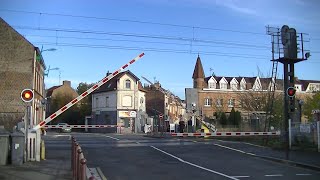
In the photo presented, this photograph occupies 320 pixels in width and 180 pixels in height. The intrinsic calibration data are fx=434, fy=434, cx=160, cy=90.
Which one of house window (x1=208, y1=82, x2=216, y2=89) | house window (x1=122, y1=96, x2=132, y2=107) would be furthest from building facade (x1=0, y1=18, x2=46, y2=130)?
house window (x1=208, y1=82, x2=216, y2=89)

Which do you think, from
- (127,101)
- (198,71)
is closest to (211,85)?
(198,71)

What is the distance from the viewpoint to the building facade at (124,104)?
6875cm

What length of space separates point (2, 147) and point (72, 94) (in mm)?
74147

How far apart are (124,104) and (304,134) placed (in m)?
47.8

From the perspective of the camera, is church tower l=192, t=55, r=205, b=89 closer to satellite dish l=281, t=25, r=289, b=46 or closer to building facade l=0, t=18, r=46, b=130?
building facade l=0, t=18, r=46, b=130

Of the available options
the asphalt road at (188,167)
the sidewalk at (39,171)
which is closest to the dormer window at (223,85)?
the asphalt road at (188,167)

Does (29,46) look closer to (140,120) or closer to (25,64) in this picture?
(25,64)

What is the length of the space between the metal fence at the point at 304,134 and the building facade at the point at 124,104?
4439 cm

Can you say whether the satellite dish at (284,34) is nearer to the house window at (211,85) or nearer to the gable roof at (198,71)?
the gable roof at (198,71)

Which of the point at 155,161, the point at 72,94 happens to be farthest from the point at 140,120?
the point at 155,161

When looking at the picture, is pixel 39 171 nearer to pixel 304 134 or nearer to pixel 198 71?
pixel 304 134

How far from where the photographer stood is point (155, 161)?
1861 cm

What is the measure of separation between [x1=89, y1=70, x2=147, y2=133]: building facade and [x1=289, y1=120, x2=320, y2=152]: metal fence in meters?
44.4

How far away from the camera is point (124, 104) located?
228ft
